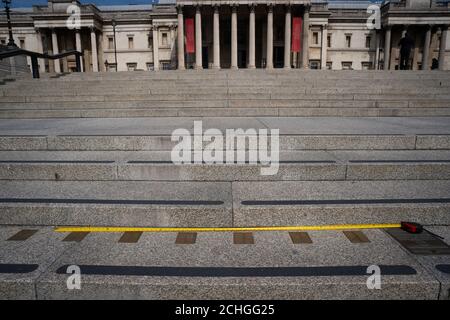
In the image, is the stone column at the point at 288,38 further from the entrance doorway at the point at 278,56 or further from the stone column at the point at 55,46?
the stone column at the point at 55,46

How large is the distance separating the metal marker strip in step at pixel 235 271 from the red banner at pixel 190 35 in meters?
47.5

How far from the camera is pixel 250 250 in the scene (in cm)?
329

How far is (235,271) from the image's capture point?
2877 mm

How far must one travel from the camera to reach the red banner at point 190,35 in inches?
1813

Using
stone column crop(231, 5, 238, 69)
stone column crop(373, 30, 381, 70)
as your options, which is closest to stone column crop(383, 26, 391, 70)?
stone column crop(373, 30, 381, 70)

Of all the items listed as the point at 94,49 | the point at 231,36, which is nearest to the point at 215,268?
the point at 231,36

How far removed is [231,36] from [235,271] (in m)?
50.1

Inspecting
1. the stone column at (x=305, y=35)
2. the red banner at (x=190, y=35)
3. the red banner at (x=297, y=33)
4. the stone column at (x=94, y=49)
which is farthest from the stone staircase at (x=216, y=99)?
the stone column at (x=94, y=49)

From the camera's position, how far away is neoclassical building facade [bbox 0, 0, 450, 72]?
50.9 m

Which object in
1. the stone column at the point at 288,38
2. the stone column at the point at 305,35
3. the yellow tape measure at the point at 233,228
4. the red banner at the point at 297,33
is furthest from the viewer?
the red banner at the point at 297,33

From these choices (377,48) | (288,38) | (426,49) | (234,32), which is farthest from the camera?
(377,48)

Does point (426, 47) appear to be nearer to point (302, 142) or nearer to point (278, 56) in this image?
point (278, 56)

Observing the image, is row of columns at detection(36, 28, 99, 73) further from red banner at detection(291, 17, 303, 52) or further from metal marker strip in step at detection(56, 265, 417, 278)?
metal marker strip in step at detection(56, 265, 417, 278)
